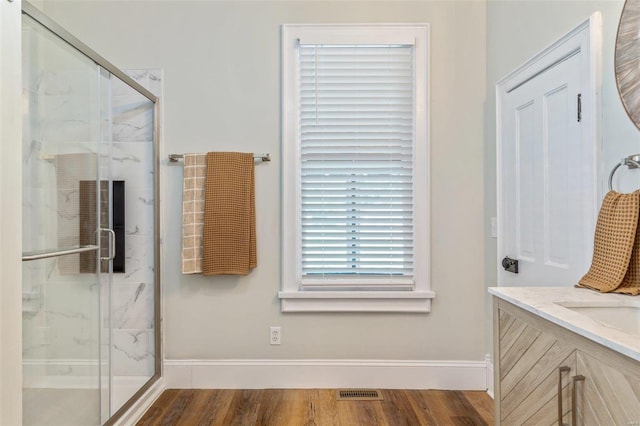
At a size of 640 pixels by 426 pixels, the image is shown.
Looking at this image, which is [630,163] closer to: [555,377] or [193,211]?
[555,377]

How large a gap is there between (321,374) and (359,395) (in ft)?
0.88

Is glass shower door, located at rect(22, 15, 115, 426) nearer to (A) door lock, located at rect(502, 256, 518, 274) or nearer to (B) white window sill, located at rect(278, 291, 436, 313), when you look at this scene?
(B) white window sill, located at rect(278, 291, 436, 313)

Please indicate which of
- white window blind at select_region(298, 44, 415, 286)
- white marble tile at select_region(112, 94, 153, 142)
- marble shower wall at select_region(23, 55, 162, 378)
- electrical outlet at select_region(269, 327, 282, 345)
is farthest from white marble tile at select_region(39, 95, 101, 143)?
electrical outlet at select_region(269, 327, 282, 345)

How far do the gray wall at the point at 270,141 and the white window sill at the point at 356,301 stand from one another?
0.07 m

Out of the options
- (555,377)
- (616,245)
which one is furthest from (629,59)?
(555,377)

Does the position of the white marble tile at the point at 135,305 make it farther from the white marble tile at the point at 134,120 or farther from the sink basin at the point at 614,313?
the sink basin at the point at 614,313

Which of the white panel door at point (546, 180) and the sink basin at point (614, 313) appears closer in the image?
the sink basin at point (614, 313)

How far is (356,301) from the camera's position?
8.04 ft

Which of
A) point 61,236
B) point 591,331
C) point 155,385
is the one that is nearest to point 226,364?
point 155,385

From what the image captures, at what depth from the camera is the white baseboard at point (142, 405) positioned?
2.01 m

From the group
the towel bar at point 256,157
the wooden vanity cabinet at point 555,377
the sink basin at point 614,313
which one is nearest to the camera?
the wooden vanity cabinet at point 555,377

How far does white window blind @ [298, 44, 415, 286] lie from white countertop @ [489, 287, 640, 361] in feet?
3.85

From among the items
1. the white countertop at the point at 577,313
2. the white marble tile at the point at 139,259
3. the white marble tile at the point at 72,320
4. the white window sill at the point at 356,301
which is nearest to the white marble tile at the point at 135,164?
the white marble tile at the point at 139,259

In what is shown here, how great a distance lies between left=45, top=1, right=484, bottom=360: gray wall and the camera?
247 cm
